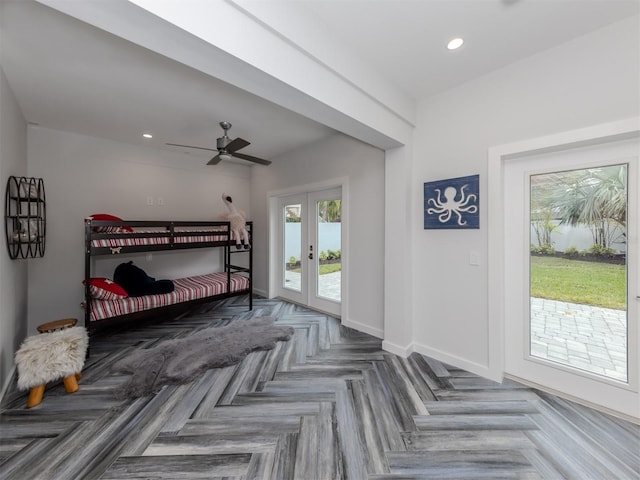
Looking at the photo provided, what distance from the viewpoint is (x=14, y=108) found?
2.43 m

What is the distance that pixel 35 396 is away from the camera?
6.28 ft

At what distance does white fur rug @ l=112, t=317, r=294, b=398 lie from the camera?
2.19m

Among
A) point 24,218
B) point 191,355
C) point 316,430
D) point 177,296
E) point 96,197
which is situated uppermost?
point 96,197

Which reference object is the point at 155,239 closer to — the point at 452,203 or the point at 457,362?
the point at 452,203

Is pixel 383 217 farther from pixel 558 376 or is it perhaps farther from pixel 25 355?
pixel 25 355

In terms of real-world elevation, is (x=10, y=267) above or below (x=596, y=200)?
below

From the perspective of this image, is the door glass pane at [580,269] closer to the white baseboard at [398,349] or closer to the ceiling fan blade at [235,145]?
the white baseboard at [398,349]

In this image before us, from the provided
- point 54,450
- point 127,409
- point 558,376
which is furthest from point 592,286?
point 54,450

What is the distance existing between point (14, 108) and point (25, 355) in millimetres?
2290

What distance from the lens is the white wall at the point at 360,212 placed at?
313 cm

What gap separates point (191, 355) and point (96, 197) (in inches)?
109

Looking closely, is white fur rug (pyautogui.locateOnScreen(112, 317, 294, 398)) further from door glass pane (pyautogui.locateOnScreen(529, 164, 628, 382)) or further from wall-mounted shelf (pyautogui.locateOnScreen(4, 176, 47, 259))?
door glass pane (pyautogui.locateOnScreen(529, 164, 628, 382))

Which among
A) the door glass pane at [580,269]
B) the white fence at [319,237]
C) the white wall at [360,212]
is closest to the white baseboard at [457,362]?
the door glass pane at [580,269]

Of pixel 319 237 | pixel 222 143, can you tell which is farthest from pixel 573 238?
pixel 222 143
